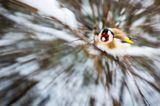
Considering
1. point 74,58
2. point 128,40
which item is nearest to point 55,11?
point 74,58

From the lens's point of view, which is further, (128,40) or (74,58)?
(128,40)

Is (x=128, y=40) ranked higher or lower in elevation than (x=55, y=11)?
lower

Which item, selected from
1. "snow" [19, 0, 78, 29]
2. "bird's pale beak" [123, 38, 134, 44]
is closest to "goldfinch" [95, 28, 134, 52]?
"bird's pale beak" [123, 38, 134, 44]

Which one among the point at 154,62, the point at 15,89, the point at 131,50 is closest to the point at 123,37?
the point at 131,50

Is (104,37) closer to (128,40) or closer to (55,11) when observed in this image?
(128,40)

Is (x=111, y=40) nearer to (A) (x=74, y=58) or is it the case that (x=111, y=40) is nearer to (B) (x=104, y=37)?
(B) (x=104, y=37)

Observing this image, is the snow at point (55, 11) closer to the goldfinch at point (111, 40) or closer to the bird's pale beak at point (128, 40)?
the goldfinch at point (111, 40)

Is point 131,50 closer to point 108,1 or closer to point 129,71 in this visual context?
point 129,71
